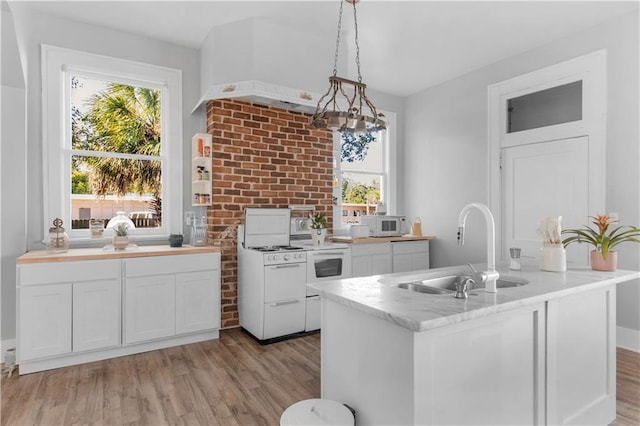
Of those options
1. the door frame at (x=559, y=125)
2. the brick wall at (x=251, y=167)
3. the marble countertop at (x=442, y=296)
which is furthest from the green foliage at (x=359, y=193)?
the marble countertop at (x=442, y=296)

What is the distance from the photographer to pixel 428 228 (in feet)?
17.6

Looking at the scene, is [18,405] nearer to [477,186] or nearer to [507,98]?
[477,186]

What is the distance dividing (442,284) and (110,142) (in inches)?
137

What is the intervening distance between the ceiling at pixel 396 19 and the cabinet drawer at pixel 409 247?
2.29 metres

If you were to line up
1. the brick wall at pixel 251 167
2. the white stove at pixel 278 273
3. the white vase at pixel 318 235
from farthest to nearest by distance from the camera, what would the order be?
1. the white vase at pixel 318 235
2. the brick wall at pixel 251 167
3. the white stove at pixel 278 273

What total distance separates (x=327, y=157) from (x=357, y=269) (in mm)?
1464

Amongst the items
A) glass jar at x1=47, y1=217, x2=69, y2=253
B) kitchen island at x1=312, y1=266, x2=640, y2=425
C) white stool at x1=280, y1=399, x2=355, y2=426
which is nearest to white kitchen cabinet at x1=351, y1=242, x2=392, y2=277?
kitchen island at x1=312, y1=266, x2=640, y2=425

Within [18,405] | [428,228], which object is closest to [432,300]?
[18,405]

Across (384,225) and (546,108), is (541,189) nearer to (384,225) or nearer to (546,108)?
(546,108)

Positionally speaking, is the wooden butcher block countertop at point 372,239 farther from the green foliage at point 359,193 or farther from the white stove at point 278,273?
the green foliage at point 359,193

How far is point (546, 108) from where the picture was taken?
A: 393 centimetres

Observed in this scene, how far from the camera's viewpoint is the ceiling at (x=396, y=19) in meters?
3.27

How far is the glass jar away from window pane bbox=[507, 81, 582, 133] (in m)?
4.74

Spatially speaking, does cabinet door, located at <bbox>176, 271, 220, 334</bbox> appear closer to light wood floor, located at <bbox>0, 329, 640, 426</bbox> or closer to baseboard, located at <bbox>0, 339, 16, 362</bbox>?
light wood floor, located at <bbox>0, 329, 640, 426</bbox>
